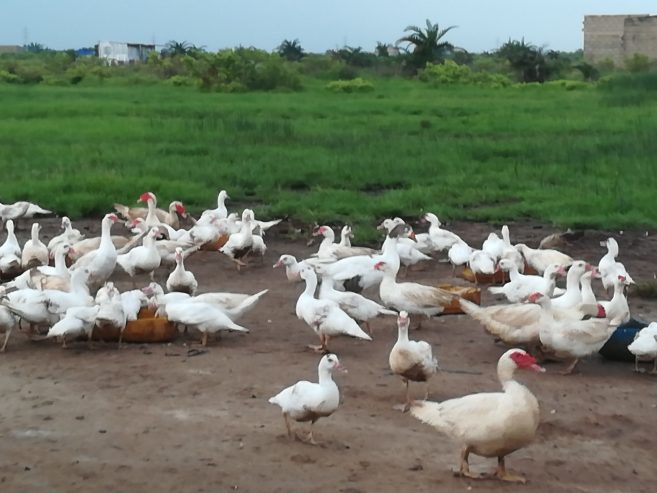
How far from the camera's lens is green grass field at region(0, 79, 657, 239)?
16031 millimetres

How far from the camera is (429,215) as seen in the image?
13742mm

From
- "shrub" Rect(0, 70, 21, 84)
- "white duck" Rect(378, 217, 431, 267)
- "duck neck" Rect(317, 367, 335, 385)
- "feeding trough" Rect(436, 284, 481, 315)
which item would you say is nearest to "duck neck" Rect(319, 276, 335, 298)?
"feeding trough" Rect(436, 284, 481, 315)

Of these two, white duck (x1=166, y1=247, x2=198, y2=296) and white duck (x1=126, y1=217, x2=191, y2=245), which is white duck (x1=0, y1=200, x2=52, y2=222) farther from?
white duck (x1=166, y1=247, x2=198, y2=296)

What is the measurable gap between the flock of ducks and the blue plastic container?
0.49 feet

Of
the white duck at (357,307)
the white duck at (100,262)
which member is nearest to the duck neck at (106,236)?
the white duck at (100,262)

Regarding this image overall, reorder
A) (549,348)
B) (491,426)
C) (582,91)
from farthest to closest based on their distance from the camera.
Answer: (582,91) → (549,348) → (491,426)

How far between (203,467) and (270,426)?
94 cm

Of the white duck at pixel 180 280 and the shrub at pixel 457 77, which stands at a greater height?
the shrub at pixel 457 77

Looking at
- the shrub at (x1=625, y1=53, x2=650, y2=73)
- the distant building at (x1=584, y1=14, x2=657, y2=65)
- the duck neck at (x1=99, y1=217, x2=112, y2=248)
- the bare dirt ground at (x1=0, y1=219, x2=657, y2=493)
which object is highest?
the distant building at (x1=584, y1=14, x2=657, y2=65)

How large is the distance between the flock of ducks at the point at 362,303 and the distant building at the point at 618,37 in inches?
2076

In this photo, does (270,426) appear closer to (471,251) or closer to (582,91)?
(471,251)

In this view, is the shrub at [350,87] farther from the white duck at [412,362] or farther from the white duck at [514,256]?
the white duck at [412,362]

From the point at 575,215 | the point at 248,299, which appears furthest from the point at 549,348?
the point at 575,215

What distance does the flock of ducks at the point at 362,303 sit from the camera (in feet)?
20.8
